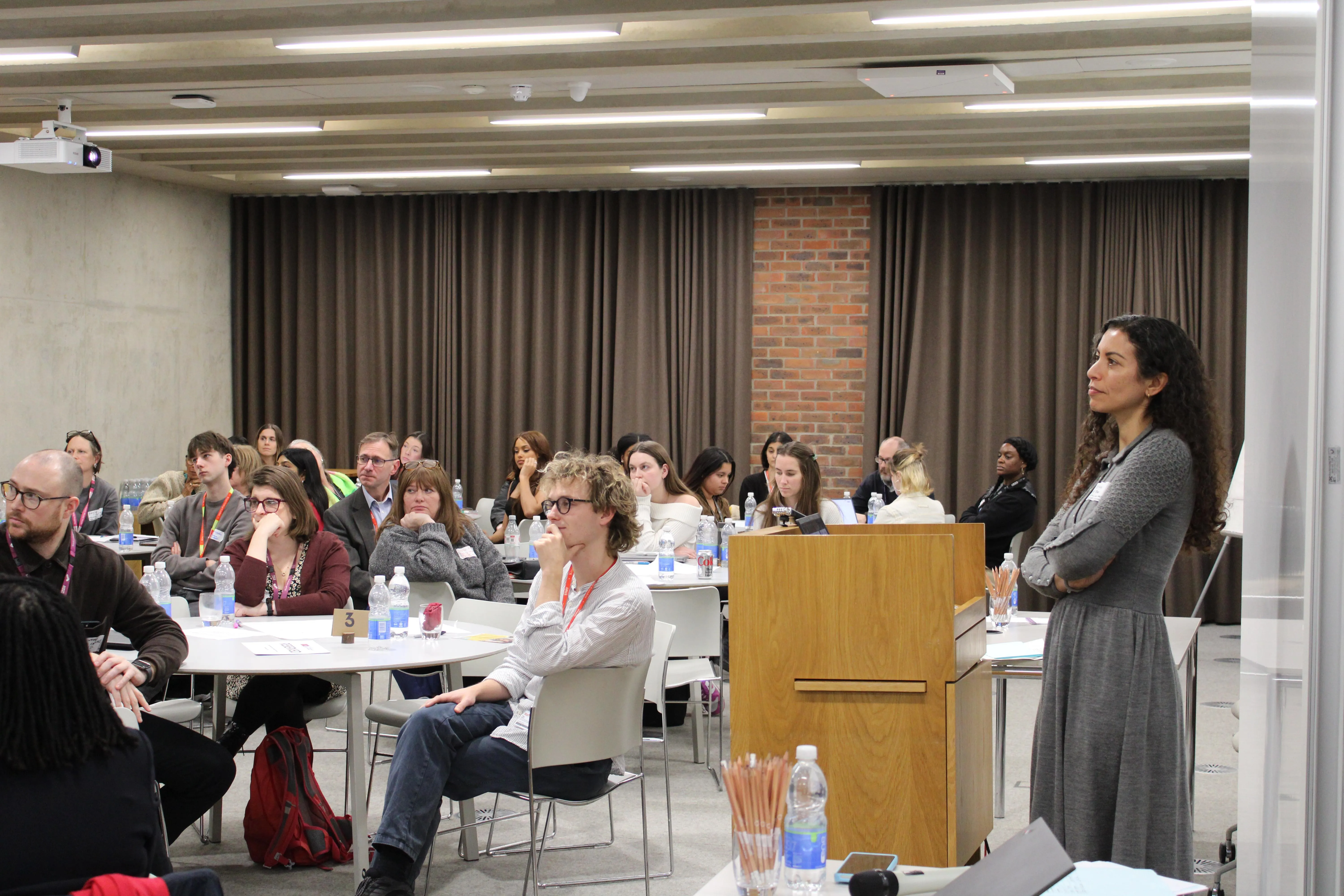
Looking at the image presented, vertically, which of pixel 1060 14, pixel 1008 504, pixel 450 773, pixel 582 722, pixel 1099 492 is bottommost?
pixel 450 773

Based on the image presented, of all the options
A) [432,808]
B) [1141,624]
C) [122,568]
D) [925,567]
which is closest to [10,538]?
[122,568]

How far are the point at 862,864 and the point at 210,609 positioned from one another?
3588 mm

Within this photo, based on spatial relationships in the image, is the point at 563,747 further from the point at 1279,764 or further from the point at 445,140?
the point at 445,140

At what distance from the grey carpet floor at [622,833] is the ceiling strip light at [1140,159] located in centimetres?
401

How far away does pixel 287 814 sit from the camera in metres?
4.07

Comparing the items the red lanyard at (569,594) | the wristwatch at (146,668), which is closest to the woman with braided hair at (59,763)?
the wristwatch at (146,668)

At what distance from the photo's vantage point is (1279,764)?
169cm

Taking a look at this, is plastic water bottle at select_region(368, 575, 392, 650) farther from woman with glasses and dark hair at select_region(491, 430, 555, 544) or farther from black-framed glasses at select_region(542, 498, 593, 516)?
woman with glasses and dark hair at select_region(491, 430, 555, 544)

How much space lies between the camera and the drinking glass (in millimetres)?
4480

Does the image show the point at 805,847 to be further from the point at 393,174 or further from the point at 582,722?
the point at 393,174

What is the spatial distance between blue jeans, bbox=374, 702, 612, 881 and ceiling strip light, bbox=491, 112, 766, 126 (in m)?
4.48

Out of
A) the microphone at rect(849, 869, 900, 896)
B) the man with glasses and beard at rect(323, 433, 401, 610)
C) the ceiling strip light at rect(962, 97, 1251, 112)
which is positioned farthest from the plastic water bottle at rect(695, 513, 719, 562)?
the microphone at rect(849, 869, 900, 896)

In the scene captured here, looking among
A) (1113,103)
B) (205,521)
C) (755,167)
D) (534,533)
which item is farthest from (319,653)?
(755,167)

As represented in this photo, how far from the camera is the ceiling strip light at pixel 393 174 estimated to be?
9.04 meters
